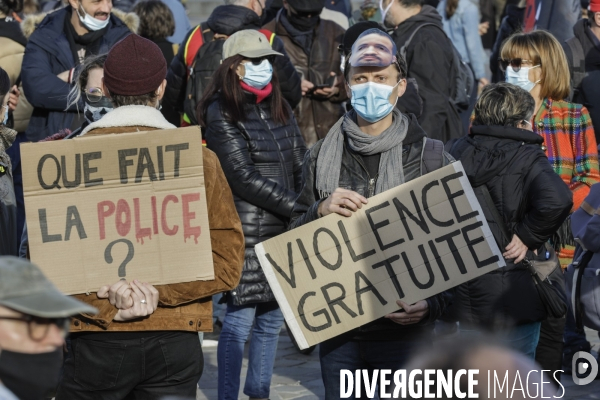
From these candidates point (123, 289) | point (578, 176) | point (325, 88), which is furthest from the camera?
point (325, 88)

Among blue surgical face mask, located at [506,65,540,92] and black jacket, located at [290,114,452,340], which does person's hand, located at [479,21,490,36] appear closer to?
blue surgical face mask, located at [506,65,540,92]

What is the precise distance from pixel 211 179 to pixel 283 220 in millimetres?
2286

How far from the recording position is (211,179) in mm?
4328

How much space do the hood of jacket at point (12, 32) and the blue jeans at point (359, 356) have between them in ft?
15.6

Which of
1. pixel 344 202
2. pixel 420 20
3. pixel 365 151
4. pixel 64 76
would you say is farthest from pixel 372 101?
pixel 420 20

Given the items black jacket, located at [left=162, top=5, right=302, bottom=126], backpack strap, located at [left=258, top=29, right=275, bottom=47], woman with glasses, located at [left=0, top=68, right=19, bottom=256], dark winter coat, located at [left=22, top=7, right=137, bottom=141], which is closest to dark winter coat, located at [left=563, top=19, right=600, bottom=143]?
black jacket, located at [left=162, top=5, right=302, bottom=126]

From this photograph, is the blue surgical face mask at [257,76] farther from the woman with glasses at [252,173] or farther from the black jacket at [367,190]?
the black jacket at [367,190]

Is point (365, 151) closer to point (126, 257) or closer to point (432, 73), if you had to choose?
point (126, 257)

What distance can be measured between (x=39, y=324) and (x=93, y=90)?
2.66m

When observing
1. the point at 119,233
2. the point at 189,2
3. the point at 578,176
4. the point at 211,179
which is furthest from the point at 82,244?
the point at 189,2

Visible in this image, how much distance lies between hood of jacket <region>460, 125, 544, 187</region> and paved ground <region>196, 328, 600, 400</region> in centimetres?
211

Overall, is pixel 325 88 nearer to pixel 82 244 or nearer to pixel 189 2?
pixel 82 244

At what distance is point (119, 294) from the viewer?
4090 mm

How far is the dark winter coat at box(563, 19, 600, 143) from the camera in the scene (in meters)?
8.48
